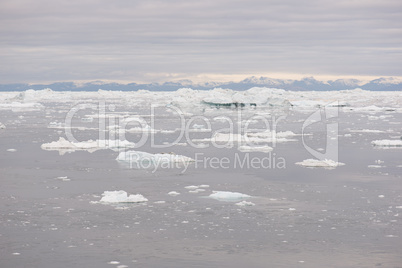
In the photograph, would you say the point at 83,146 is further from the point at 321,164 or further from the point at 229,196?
the point at 229,196

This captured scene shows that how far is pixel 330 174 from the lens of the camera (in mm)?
12812

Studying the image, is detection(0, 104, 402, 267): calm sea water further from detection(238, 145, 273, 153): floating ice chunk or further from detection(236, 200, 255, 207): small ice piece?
detection(238, 145, 273, 153): floating ice chunk

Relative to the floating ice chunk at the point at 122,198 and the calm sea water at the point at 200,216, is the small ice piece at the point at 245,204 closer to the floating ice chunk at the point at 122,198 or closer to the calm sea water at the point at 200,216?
the calm sea water at the point at 200,216

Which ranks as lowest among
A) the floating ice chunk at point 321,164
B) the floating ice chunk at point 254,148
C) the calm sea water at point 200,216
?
the calm sea water at point 200,216

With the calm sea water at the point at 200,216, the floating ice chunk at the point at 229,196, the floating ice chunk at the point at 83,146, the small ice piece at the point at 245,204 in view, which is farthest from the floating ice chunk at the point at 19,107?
the small ice piece at the point at 245,204

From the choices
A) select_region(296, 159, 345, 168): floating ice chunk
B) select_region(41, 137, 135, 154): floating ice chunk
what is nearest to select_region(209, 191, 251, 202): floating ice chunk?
select_region(296, 159, 345, 168): floating ice chunk

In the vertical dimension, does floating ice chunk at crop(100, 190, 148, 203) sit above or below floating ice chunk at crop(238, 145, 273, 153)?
below

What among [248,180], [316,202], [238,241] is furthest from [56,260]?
[248,180]

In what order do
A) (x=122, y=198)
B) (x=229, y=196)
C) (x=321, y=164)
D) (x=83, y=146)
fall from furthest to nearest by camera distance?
(x=83, y=146), (x=321, y=164), (x=229, y=196), (x=122, y=198)

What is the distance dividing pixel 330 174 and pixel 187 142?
7.62 metres

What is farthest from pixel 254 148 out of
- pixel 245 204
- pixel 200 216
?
pixel 200 216

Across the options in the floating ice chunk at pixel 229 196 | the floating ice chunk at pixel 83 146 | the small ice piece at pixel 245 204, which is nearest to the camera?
the small ice piece at pixel 245 204

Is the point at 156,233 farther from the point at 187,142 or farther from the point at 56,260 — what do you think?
the point at 187,142

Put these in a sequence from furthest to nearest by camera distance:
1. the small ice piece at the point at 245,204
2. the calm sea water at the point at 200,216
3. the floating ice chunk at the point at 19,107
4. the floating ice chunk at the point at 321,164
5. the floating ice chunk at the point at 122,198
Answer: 1. the floating ice chunk at the point at 19,107
2. the floating ice chunk at the point at 321,164
3. the floating ice chunk at the point at 122,198
4. the small ice piece at the point at 245,204
5. the calm sea water at the point at 200,216
